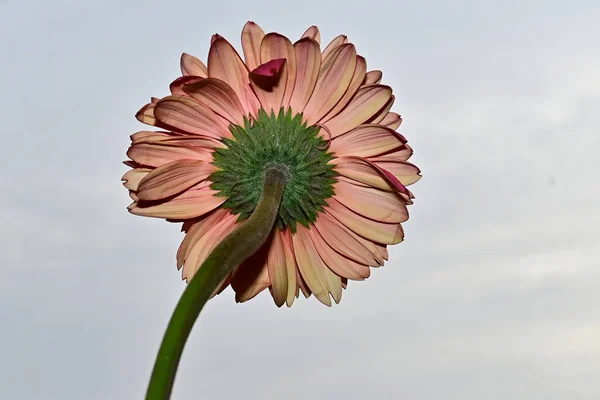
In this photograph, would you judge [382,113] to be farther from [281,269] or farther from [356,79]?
[281,269]

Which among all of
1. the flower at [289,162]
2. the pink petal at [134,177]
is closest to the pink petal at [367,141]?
the flower at [289,162]

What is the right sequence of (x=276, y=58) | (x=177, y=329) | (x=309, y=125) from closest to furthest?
(x=177, y=329) → (x=276, y=58) → (x=309, y=125)

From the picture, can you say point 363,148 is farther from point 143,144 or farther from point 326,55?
point 143,144

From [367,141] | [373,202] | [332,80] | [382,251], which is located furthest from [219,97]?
[382,251]

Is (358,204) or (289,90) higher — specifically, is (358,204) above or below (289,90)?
below

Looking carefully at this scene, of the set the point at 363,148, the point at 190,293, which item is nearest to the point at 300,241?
the point at 363,148

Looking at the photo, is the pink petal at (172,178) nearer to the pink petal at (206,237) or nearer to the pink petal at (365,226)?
the pink petal at (206,237)
